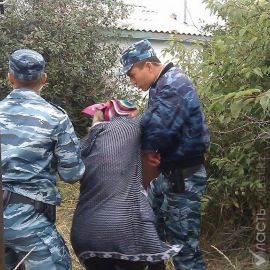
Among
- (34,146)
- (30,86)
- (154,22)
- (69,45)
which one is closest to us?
(34,146)

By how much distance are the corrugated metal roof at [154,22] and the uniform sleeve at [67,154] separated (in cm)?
766

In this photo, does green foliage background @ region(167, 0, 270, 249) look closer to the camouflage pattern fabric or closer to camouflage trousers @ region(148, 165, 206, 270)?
camouflage trousers @ region(148, 165, 206, 270)

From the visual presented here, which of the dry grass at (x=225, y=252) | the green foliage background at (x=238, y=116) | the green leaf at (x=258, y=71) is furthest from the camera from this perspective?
the dry grass at (x=225, y=252)

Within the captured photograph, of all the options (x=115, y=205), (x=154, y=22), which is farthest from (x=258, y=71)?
(x=154, y=22)

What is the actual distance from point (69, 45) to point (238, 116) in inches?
216

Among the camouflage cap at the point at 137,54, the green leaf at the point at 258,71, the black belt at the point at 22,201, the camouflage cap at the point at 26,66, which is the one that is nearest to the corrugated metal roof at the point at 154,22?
the green leaf at the point at 258,71

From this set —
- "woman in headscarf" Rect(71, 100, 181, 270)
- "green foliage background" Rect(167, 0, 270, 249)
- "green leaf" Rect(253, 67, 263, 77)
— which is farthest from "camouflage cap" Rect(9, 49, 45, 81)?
"green leaf" Rect(253, 67, 263, 77)

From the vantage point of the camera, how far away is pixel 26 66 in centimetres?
256

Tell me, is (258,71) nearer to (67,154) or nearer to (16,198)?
(67,154)

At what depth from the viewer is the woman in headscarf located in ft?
8.45

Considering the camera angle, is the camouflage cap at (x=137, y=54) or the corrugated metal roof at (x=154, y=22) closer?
the camouflage cap at (x=137, y=54)

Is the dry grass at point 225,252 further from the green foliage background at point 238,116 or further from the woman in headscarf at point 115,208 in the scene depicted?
the woman in headscarf at point 115,208

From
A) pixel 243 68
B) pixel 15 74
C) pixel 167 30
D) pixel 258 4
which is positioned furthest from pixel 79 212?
pixel 167 30

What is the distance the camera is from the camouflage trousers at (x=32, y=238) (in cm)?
250
